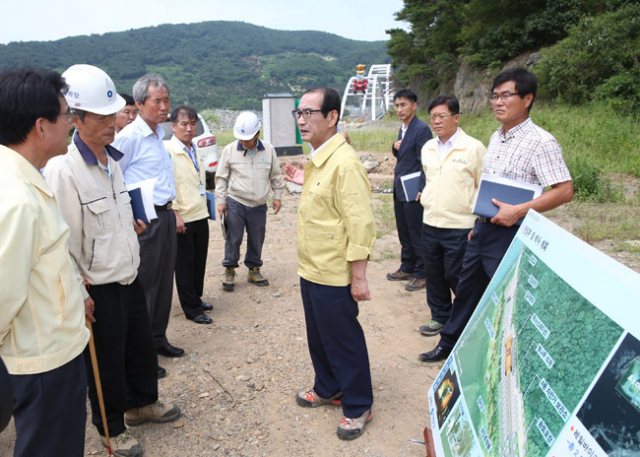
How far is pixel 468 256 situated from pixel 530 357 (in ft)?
5.53

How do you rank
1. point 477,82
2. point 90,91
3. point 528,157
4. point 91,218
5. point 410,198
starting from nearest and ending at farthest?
point 90,91 < point 91,218 < point 528,157 < point 410,198 < point 477,82

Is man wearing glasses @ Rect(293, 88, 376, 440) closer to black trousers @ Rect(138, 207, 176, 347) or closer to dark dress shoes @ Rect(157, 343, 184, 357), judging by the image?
black trousers @ Rect(138, 207, 176, 347)

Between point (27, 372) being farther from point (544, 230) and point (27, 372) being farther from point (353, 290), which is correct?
point (544, 230)

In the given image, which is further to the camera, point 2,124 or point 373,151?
point 373,151

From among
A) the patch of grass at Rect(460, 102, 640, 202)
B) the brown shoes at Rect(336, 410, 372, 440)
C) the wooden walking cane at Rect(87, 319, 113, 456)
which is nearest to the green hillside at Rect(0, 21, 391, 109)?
the patch of grass at Rect(460, 102, 640, 202)

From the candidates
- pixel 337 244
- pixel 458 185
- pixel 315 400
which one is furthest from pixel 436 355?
pixel 337 244

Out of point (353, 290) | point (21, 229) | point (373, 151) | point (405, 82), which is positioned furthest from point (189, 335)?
point (405, 82)

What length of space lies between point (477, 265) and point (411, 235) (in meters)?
1.99

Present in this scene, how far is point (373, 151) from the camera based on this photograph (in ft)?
47.8

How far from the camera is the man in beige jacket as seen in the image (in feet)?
13.4

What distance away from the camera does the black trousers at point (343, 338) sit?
2545mm

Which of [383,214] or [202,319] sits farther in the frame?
[383,214]

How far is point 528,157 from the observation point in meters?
2.72

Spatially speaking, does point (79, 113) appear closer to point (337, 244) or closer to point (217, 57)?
point (337, 244)
